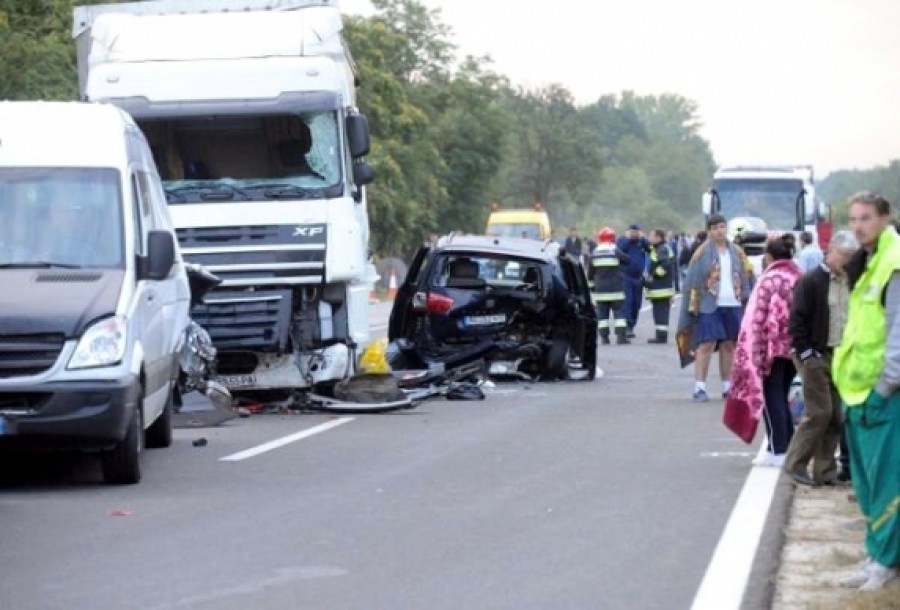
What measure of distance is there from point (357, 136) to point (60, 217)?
599cm

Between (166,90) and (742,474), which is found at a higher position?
(166,90)

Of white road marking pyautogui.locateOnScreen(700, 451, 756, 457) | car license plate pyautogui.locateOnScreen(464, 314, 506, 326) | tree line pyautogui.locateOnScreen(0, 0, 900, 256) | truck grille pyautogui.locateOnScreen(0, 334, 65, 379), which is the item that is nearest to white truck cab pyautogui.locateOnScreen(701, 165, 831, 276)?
tree line pyautogui.locateOnScreen(0, 0, 900, 256)

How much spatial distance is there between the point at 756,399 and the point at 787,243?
120cm

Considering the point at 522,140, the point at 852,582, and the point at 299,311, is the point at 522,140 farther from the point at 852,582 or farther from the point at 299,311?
the point at 852,582

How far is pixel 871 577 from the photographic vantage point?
30.0 feet

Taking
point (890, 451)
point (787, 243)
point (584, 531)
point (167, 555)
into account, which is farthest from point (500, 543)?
point (787, 243)

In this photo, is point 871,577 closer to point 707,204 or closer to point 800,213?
point 707,204

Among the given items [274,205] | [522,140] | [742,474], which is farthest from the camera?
[522,140]

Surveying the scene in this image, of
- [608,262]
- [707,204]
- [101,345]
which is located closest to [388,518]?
[101,345]

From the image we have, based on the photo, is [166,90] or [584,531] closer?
[584,531]

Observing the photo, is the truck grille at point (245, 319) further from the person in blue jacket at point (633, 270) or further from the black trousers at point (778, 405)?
the person in blue jacket at point (633, 270)

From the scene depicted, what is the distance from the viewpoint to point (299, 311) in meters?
19.6

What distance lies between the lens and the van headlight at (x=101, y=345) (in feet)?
42.9

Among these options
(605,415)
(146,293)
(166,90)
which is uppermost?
(166,90)
